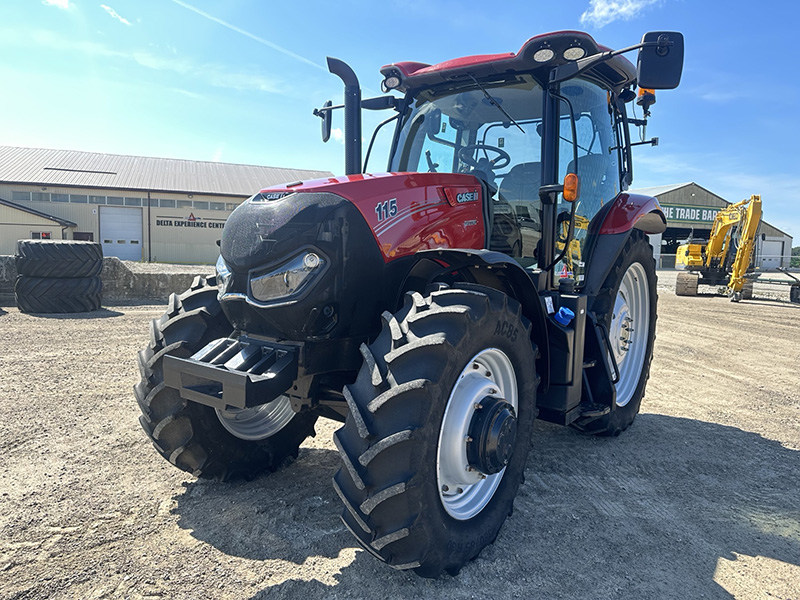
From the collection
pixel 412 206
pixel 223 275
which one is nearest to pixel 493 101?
pixel 412 206

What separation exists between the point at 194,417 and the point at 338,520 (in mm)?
936

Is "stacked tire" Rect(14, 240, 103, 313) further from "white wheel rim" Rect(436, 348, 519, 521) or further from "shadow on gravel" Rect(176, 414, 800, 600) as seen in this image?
"white wheel rim" Rect(436, 348, 519, 521)

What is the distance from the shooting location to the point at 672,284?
23000 mm

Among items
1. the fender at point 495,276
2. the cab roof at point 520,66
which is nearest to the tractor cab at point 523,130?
the cab roof at point 520,66

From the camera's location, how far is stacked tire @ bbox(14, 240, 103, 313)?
30.8ft

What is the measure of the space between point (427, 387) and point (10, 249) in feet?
112

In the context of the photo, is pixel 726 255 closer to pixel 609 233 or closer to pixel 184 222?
pixel 609 233

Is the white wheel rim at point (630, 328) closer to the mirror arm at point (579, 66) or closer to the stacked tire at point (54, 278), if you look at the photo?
the mirror arm at point (579, 66)

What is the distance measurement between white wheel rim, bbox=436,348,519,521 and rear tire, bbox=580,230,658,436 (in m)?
1.53

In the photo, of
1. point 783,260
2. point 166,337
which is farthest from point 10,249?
point 783,260

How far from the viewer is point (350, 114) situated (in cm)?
373

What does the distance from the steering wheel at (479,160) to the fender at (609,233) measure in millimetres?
913

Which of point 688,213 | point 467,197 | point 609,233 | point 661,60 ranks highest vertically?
point 688,213

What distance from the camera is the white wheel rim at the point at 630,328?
4504 millimetres
